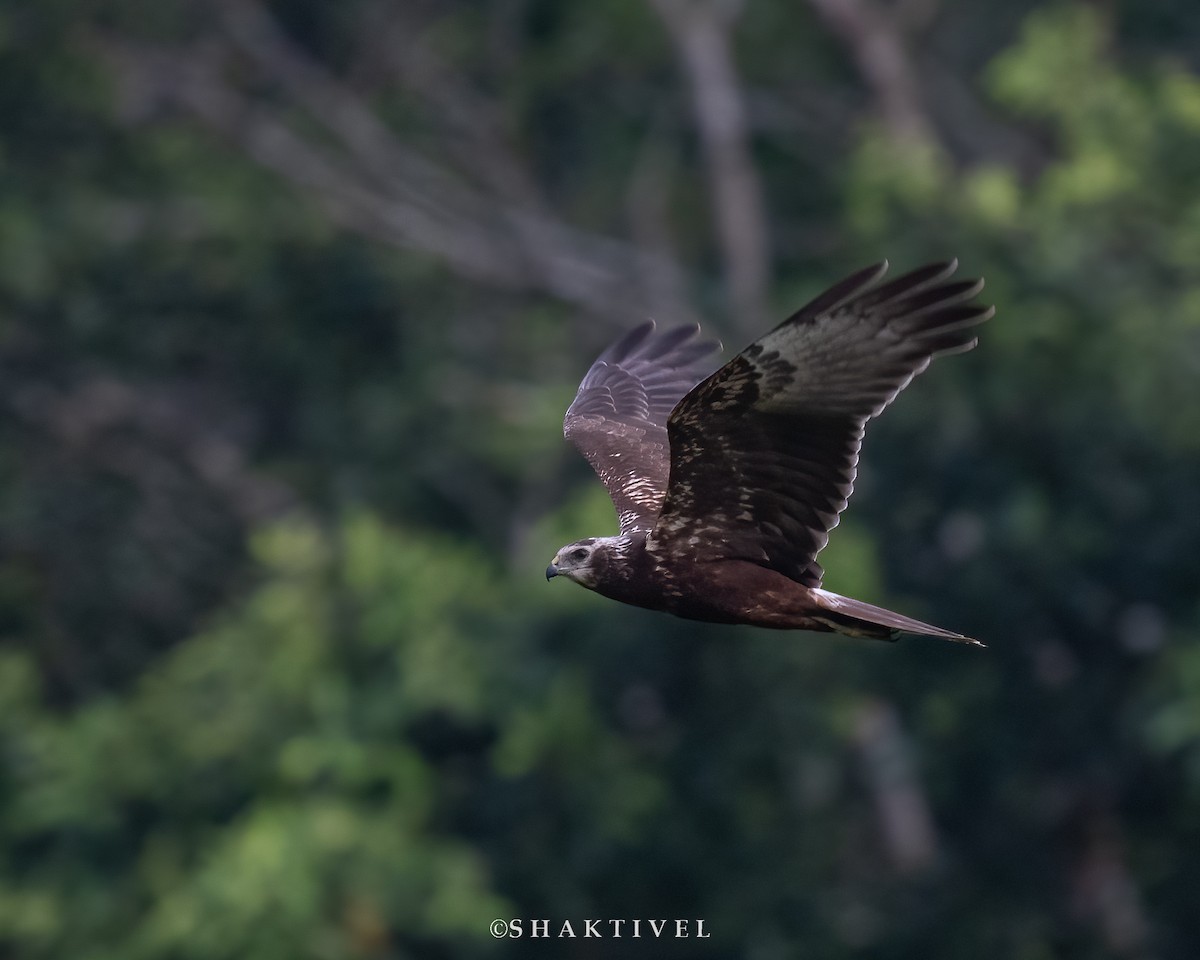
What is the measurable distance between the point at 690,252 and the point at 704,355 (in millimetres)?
14552

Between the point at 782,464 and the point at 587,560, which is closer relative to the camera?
the point at 782,464

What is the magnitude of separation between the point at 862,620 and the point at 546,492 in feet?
48.5

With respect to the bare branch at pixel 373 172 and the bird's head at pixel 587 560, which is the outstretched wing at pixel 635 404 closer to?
the bird's head at pixel 587 560

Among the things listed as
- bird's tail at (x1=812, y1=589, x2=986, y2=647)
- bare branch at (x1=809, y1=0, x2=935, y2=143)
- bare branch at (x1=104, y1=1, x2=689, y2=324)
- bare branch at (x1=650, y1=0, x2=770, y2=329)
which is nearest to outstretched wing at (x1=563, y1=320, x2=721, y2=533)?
bird's tail at (x1=812, y1=589, x2=986, y2=647)

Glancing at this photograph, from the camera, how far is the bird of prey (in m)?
7.07

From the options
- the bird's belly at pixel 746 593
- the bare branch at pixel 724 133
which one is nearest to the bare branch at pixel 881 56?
the bare branch at pixel 724 133

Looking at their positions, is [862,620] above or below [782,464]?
below

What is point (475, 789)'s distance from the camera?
18219 mm

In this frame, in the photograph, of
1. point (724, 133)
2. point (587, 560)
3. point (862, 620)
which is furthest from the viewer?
point (724, 133)

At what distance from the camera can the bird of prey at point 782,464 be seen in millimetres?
7074

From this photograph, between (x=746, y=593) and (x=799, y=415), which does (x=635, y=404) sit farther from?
(x=799, y=415)

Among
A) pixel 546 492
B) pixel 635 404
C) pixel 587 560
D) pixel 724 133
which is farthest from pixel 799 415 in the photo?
pixel 724 133

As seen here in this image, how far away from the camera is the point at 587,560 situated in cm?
825

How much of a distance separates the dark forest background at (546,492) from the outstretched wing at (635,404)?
6544 mm
